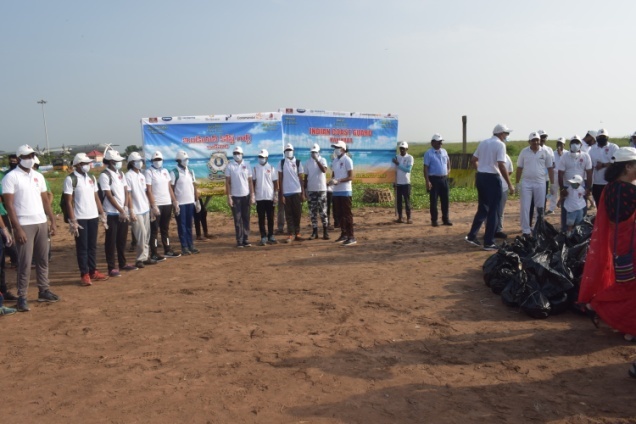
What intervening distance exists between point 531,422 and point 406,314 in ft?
7.52

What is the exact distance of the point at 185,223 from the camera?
9484 mm

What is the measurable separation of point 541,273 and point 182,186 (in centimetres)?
635

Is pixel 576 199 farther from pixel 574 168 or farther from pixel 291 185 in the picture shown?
pixel 291 185

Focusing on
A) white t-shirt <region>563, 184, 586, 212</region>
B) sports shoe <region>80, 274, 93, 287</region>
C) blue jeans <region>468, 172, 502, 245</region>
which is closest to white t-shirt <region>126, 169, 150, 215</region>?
sports shoe <region>80, 274, 93, 287</region>

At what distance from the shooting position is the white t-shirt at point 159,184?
8.79 meters

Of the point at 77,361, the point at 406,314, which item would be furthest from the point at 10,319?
the point at 406,314

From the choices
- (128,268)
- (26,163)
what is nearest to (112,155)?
(26,163)

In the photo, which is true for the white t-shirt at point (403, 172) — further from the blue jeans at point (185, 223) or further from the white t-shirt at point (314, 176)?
the blue jeans at point (185, 223)

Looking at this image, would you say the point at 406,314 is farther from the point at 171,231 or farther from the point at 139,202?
the point at 171,231

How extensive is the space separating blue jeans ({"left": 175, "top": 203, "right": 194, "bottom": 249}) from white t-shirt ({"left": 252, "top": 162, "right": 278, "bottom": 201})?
1.30 metres

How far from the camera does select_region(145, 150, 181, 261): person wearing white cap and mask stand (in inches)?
345

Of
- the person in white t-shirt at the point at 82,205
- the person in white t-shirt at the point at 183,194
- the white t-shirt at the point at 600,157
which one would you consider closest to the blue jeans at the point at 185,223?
the person in white t-shirt at the point at 183,194

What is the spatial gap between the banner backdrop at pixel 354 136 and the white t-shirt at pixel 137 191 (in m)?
3.99

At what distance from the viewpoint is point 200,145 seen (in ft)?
35.9
